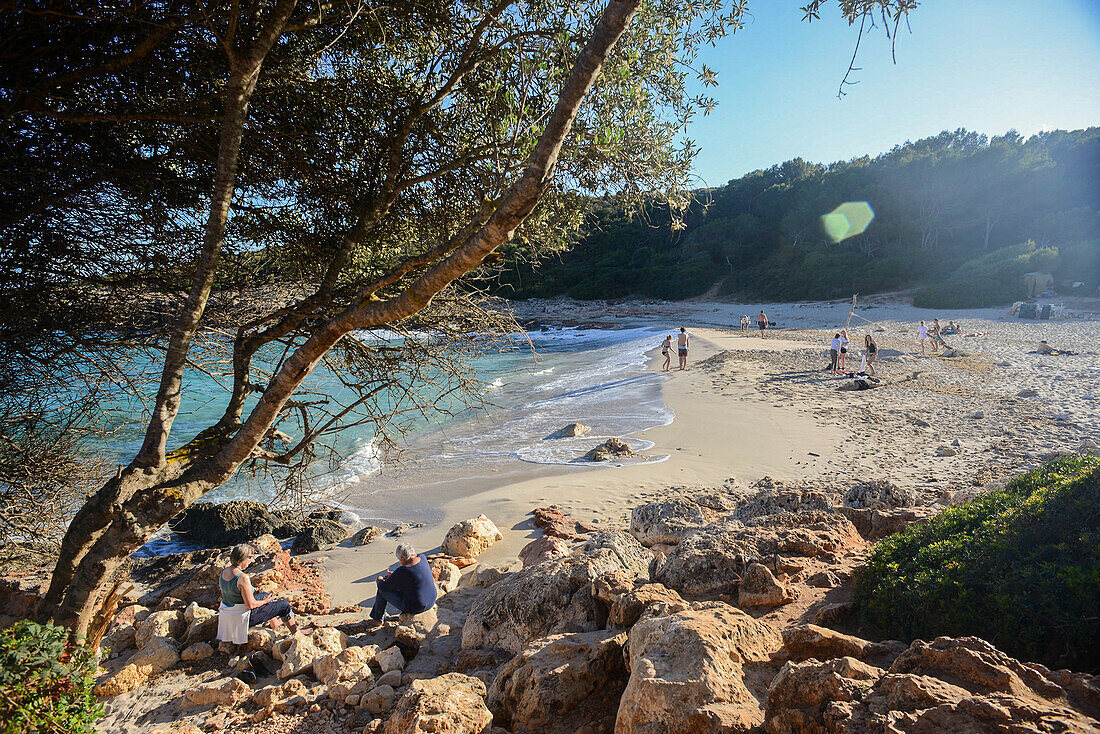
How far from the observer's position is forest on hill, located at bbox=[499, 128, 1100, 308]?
42844 mm

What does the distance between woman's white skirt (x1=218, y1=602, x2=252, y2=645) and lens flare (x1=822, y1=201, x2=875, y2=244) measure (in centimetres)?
7005

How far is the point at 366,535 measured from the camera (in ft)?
28.9

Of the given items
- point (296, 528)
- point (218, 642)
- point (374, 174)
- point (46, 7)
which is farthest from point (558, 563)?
point (296, 528)

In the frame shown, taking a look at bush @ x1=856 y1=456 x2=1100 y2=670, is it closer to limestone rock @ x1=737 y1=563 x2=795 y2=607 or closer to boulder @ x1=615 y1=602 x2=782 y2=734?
limestone rock @ x1=737 y1=563 x2=795 y2=607

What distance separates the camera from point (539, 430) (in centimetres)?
1530

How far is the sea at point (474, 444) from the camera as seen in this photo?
9977 millimetres

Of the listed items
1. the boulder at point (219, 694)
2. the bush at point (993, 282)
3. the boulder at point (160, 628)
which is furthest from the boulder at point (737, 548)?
the bush at point (993, 282)

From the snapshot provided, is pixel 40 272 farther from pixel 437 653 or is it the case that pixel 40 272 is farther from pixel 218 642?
pixel 437 653

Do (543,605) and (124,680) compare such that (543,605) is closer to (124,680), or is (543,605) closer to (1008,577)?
(1008,577)

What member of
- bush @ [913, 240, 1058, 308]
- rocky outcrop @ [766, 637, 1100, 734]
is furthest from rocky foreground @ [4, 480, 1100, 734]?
bush @ [913, 240, 1058, 308]

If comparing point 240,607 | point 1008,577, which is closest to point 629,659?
point 1008,577

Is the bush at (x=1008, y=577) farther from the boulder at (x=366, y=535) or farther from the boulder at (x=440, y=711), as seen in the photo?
the boulder at (x=366, y=535)

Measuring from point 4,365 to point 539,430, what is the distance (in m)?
11.6

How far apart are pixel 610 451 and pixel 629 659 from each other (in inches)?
353
